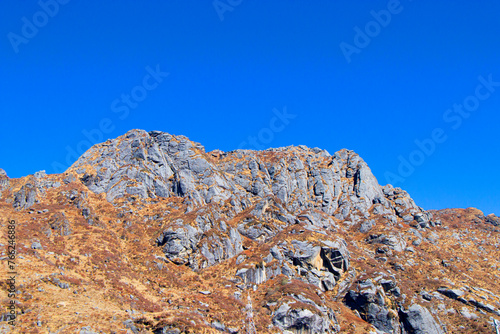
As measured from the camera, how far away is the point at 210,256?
68.8 meters

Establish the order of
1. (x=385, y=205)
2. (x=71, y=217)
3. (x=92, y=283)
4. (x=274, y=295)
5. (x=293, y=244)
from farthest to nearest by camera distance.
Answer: (x=385, y=205) → (x=293, y=244) → (x=71, y=217) → (x=274, y=295) → (x=92, y=283)

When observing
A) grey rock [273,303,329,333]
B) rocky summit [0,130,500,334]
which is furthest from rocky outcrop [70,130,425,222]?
grey rock [273,303,329,333]

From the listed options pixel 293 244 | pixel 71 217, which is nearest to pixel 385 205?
pixel 293 244

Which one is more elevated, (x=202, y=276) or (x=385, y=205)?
(x=385, y=205)

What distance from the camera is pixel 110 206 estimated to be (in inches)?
3177

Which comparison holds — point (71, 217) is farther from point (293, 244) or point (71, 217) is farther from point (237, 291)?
point (293, 244)

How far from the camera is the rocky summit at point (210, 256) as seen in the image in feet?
146

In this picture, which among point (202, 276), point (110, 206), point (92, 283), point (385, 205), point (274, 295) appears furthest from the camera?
point (385, 205)

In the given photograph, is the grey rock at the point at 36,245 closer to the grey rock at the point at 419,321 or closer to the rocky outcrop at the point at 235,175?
the rocky outcrop at the point at 235,175

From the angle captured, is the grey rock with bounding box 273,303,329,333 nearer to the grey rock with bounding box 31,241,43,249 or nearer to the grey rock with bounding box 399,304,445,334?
the grey rock with bounding box 399,304,445,334

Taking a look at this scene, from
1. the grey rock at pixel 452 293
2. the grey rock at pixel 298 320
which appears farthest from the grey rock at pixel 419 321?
the grey rock at pixel 298 320

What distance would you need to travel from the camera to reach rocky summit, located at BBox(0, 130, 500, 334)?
4438 centimetres

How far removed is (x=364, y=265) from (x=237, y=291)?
35.3m

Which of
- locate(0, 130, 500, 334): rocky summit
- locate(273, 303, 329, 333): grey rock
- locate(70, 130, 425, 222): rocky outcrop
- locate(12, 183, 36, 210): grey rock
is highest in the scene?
locate(70, 130, 425, 222): rocky outcrop
